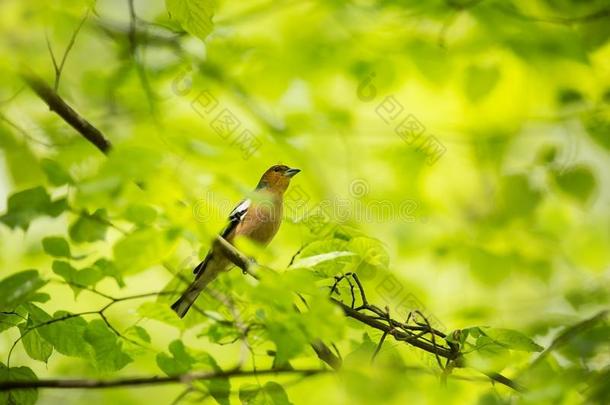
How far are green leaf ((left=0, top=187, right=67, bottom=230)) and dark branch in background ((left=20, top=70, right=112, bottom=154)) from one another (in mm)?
454

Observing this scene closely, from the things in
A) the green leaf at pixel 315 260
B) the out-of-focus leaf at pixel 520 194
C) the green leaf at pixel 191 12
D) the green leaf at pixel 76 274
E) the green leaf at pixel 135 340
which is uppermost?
the green leaf at pixel 191 12

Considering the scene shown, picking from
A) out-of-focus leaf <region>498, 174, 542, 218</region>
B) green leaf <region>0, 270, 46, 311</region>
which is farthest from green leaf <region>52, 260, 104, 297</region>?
out-of-focus leaf <region>498, 174, 542, 218</region>

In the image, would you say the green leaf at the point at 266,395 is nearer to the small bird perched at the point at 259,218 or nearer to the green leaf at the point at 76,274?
the green leaf at the point at 76,274

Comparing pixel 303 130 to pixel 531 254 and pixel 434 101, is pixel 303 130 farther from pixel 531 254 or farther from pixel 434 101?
pixel 434 101

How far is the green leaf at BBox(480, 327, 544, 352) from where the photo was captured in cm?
285

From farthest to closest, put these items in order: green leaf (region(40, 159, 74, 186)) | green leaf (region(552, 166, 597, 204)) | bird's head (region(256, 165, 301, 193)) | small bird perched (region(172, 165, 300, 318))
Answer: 1. bird's head (region(256, 165, 301, 193))
2. green leaf (region(552, 166, 597, 204))
3. small bird perched (region(172, 165, 300, 318))
4. green leaf (region(40, 159, 74, 186))

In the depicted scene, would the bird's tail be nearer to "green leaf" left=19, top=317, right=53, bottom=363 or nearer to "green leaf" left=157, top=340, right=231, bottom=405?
"green leaf" left=157, top=340, right=231, bottom=405

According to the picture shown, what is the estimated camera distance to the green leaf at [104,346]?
9.92 ft

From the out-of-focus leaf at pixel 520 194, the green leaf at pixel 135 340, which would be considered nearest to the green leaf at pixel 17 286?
the green leaf at pixel 135 340

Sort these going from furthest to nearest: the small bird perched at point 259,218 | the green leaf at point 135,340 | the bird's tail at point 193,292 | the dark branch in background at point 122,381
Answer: the small bird perched at point 259,218
the bird's tail at point 193,292
the green leaf at point 135,340
the dark branch in background at point 122,381

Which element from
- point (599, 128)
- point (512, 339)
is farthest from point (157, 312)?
point (599, 128)

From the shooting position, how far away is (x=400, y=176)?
269 inches

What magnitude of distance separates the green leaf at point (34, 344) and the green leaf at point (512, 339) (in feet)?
6.55

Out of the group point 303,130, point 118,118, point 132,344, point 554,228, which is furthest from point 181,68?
point 554,228
